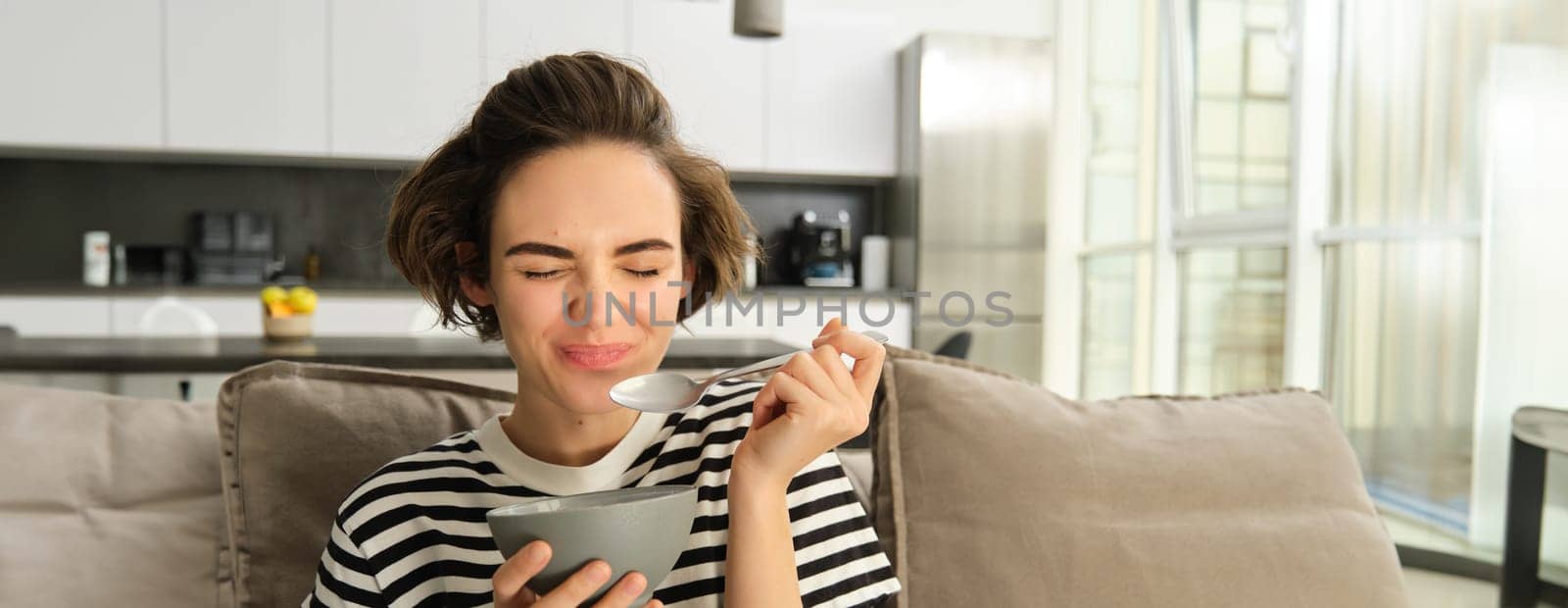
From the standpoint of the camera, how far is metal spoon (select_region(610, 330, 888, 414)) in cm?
84

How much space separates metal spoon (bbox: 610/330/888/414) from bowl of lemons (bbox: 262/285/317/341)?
223cm

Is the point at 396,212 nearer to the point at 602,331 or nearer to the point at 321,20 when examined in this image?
the point at 602,331

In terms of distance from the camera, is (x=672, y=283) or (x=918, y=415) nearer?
(x=672, y=283)

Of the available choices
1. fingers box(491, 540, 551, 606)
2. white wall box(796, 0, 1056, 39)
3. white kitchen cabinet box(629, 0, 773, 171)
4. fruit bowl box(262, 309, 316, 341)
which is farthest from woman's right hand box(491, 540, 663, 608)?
white wall box(796, 0, 1056, 39)

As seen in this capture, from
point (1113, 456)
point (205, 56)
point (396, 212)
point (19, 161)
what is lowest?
point (1113, 456)

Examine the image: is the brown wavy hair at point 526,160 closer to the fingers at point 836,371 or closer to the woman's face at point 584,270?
the woman's face at point 584,270

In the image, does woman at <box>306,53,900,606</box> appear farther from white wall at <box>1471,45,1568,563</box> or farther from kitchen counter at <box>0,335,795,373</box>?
white wall at <box>1471,45,1568,563</box>

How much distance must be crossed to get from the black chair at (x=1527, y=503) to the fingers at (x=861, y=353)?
1887 millimetres

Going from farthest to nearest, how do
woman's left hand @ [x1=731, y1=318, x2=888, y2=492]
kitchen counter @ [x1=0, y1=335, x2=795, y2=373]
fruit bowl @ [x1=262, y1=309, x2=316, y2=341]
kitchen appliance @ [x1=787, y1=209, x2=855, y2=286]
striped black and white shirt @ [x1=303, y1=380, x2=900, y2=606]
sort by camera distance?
kitchen appliance @ [x1=787, y1=209, x2=855, y2=286], fruit bowl @ [x1=262, y1=309, x2=316, y2=341], kitchen counter @ [x1=0, y1=335, x2=795, y2=373], striped black and white shirt @ [x1=303, y1=380, x2=900, y2=606], woman's left hand @ [x1=731, y1=318, x2=888, y2=492]

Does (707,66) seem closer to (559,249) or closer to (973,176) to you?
(973,176)

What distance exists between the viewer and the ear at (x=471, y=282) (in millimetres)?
984

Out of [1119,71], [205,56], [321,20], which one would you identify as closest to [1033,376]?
[1119,71]

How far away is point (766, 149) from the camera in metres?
4.62

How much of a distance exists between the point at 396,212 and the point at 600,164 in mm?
249
